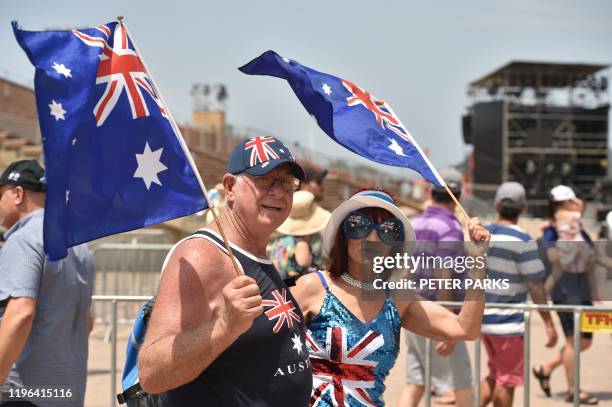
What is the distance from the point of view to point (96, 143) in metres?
2.83

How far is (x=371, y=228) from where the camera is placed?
3385 mm

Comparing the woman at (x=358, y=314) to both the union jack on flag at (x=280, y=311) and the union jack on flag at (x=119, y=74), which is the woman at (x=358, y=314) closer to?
the union jack on flag at (x=280, y=311)

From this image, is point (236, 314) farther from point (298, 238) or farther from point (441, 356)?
point (298, 238)

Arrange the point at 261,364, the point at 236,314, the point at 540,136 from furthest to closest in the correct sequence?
the point at 540,136 → the point at 261,364 → the point at 236,314

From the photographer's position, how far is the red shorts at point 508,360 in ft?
19.2

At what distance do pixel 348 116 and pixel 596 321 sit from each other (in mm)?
2378

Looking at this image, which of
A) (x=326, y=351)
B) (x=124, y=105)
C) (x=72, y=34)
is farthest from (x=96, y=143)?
(x=326, y=351)

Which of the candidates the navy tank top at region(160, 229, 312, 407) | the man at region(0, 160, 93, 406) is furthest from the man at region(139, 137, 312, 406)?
the man at region(0, 160, 93, 406)

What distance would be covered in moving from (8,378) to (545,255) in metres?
3.43

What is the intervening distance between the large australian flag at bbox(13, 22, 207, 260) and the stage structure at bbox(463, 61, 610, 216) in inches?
1553

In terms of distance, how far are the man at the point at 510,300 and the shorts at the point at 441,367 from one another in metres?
0.27

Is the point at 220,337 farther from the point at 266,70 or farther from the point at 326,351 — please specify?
the point at 266,70

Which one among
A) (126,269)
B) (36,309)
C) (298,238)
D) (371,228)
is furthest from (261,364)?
(126,269)

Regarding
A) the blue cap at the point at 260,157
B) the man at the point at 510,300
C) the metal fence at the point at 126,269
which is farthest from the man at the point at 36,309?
the metal fence at the point at 126,269
